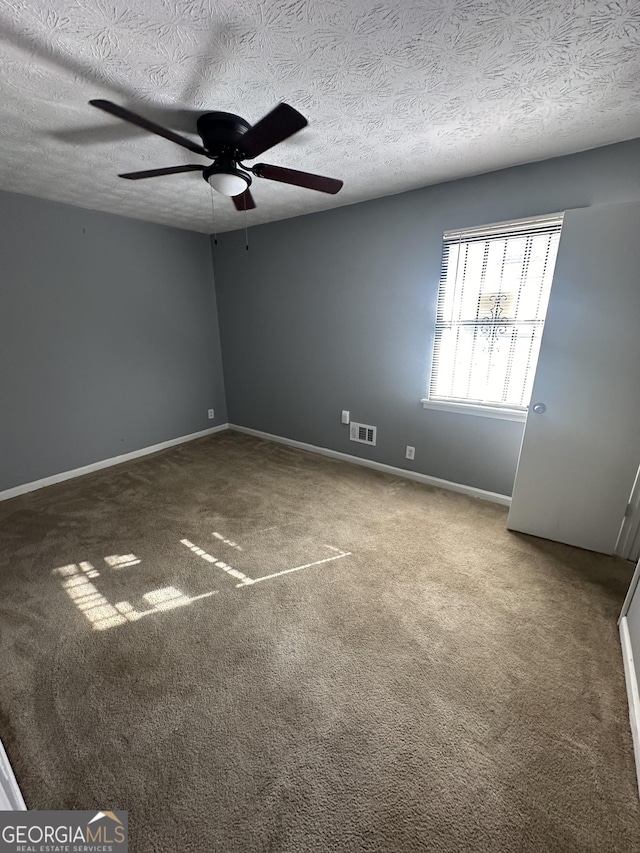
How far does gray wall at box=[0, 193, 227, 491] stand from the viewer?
281 centimetres

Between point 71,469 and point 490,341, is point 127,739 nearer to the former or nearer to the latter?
point 71,469

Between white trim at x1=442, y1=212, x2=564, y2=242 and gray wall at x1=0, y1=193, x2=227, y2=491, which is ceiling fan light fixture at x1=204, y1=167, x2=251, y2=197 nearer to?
white trim at x1=442, y1=212, x2=564, y2=242

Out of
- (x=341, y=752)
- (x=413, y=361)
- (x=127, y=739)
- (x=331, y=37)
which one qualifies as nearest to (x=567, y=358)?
(x=413, y=361)

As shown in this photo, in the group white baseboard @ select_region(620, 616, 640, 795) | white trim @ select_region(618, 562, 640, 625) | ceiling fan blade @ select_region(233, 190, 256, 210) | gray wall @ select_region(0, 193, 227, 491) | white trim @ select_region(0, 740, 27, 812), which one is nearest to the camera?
white trim @ select_region(0, 740, 27, 812)

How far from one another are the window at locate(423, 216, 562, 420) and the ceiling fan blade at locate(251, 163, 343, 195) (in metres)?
1.23

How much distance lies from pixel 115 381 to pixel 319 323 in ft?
7.18

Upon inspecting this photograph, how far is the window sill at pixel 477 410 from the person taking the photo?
2.59 meters

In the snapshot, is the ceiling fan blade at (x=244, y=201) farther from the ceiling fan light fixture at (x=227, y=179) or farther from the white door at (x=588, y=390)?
the white door at (x=588, y=390)

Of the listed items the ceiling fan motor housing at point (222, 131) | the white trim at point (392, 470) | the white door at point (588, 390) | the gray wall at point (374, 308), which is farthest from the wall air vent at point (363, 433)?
the ceiling fan motor housing at point (222, 131)

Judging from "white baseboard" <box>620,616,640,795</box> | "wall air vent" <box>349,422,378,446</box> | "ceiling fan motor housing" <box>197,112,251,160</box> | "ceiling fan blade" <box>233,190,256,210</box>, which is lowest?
"white baseboard" <box>620,616,640,795</box>

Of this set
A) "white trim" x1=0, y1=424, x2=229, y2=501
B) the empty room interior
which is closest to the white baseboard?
the empty room interior

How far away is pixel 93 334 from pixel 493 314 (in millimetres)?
3559

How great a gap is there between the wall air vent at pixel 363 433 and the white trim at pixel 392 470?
0.20 m

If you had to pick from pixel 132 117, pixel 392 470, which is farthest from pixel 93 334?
pixel 392 470
